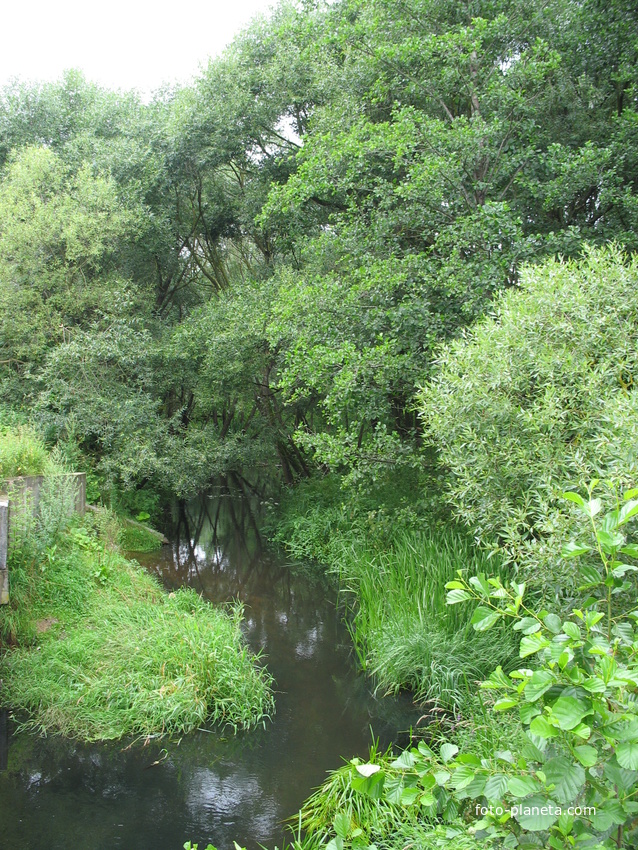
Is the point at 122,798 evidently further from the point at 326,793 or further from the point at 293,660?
the point at 293,660

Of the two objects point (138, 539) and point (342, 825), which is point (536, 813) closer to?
point (342, 825)

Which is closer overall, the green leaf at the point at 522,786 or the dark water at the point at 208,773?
the green leaf at the point at 522,786

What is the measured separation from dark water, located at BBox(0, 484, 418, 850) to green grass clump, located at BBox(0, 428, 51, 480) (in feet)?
11.6

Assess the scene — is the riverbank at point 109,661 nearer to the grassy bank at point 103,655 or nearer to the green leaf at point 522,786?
the grassy bank at point 103,655

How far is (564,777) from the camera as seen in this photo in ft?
6.66

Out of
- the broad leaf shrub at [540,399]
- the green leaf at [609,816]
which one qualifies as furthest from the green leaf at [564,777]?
the broad leaf shrub at [540,399]

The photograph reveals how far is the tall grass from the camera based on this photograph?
6.44 metres

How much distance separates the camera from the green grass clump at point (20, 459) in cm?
825

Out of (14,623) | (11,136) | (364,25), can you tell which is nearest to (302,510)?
(14,623)

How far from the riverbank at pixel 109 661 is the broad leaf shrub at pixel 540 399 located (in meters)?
3.12

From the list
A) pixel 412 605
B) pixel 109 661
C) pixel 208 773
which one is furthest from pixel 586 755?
pixel 109 661

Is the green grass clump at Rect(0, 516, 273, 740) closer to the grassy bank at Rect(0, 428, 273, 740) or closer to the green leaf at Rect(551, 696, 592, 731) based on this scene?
the grassy bank at Rect(0, 428, 273, 740)

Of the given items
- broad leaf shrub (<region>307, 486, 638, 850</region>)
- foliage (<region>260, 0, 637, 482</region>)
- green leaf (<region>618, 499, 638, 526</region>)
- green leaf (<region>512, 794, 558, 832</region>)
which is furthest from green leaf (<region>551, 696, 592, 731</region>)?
foliage (<region>260, 0, 637, 482</region>)

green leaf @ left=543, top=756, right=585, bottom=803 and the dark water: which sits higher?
green leaf @ left=543, top=756, right=585, bottom=803
